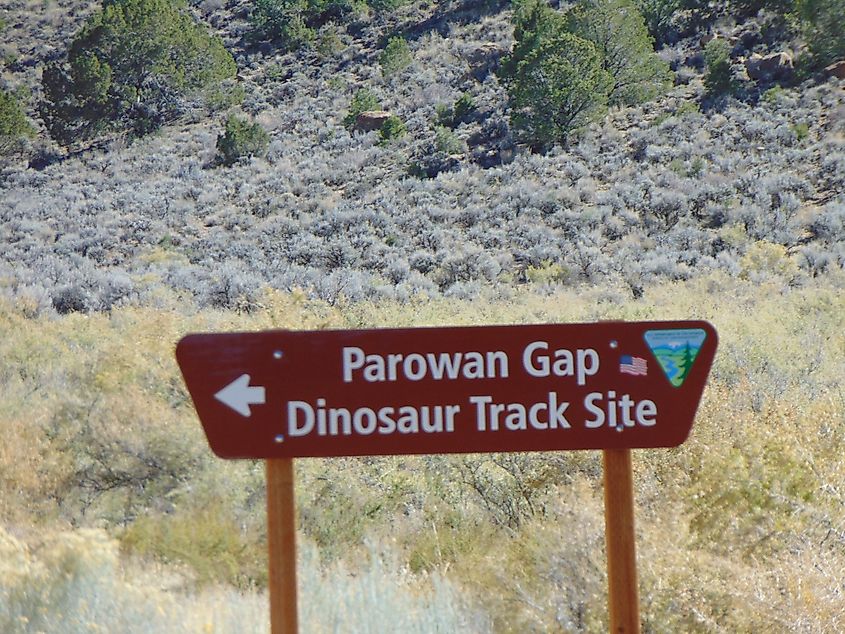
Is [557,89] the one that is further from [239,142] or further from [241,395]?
[241,395]

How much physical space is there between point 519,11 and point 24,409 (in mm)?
34053

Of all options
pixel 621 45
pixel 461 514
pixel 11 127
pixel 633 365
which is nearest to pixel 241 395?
pixel 633 365

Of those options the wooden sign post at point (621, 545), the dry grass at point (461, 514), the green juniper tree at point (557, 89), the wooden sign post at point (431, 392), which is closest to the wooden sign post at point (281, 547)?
the wooden sign post at point (431, 392)

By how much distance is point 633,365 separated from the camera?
276 cm

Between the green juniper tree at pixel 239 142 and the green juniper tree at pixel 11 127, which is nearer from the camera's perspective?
the green juniper tree at pixel 239 142

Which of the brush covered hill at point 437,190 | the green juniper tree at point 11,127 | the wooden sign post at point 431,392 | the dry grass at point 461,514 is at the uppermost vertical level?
the wooden sign post at point 431,392

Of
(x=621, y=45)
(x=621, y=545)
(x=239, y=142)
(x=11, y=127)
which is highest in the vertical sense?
(x=621, y=545)

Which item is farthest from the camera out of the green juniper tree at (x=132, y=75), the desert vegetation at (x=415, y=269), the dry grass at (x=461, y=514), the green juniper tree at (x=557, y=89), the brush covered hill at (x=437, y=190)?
the green juniper tree at (x=132, y=75)

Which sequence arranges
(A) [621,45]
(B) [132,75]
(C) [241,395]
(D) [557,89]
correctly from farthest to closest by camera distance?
1. (B) [132,75]
2. (A) [621,45]
3. (D) [557,89]
4. (C) [241,395]

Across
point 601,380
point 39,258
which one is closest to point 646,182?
point 39,258

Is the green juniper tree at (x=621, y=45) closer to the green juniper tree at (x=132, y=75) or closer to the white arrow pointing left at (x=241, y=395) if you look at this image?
the green juniper tree at (x=132, y=75)

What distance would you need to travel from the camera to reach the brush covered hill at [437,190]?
19.0 m

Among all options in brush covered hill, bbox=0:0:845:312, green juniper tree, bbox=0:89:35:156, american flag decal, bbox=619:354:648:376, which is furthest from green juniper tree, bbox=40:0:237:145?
american flag decal, bbox=619:354:648:376

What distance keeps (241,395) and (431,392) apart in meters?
0.53
